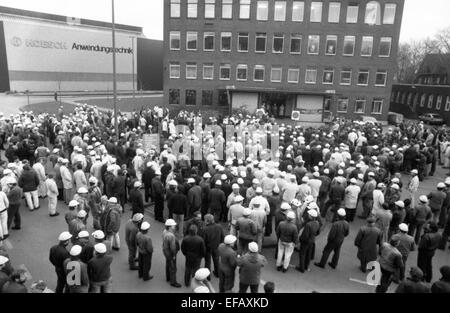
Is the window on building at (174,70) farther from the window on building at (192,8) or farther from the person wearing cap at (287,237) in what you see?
the person wearing cap at (287,237)

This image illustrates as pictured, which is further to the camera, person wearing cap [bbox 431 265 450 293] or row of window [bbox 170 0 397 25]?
row of window [bbox 170 0 397 25]

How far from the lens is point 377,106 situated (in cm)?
3744

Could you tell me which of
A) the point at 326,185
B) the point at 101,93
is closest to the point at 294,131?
the point at 326,185

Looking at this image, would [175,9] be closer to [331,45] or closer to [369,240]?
[331,45]

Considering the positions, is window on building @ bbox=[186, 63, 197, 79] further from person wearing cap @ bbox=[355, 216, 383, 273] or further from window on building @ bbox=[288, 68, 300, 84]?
person wearing cap @ bbox=[355, 216, 383, 273]

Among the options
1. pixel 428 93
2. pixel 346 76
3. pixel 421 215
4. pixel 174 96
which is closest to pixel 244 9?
pixel 174 96

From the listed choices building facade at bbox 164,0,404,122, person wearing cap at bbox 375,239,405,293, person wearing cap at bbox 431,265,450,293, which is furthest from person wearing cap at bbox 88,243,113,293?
building facade at bbox 164,0,404,122

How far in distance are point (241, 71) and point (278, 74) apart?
12.9ft

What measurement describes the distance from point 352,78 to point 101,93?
3737cm

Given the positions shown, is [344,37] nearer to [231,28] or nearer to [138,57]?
[231,28]

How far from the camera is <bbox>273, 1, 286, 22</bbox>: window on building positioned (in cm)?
3581

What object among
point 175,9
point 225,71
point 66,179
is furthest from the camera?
point 225,71

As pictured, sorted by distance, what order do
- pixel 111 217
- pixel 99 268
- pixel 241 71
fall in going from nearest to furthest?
1. pixel 99 268
2. pixel 111 217
3. pixel 241 71

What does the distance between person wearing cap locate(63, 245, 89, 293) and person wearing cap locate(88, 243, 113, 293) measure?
140 millimetres
